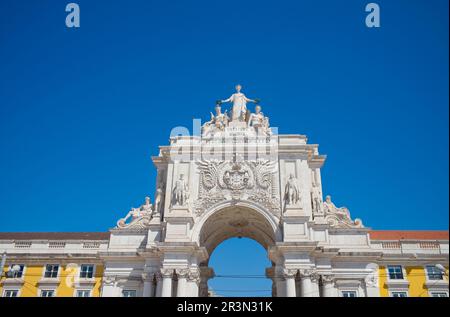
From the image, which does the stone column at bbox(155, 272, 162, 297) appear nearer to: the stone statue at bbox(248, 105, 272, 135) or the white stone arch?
the white stone arch

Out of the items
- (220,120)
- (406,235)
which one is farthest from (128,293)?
(406,235)

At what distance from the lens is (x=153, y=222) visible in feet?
115

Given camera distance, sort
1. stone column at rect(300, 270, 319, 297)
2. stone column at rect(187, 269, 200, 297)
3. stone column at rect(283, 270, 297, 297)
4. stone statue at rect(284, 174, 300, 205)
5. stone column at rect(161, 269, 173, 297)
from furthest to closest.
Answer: stone statue at rect(284, 174, 300, 205) < stone column at rect(187, 269, 200, 297) < stone column at rect(161, 269, 173, 297) < stone column at rect(300, 270, 319, 297) < stone column at rect(283, 270, 297, 297)

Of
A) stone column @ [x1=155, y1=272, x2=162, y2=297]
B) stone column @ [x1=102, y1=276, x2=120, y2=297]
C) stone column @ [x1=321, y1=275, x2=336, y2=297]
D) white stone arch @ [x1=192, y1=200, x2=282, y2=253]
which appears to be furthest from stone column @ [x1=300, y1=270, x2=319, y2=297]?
stone column @ [x1=102, y1=276, x2=120, y2=297]

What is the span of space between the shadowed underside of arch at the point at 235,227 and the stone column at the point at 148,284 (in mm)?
4923

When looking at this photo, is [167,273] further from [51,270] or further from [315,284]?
[51,270]

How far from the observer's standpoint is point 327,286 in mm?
32062

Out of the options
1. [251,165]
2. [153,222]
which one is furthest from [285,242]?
[153,222]

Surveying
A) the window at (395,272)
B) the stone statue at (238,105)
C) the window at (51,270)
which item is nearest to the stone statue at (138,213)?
the window at (51,270)

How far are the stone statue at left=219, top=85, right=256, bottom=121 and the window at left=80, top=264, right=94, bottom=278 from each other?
54.8ft

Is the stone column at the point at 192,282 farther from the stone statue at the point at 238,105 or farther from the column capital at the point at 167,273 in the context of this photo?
the stone statue at the point at 238,105

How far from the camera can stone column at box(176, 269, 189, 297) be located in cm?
3105

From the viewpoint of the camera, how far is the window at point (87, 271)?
35.5 m
